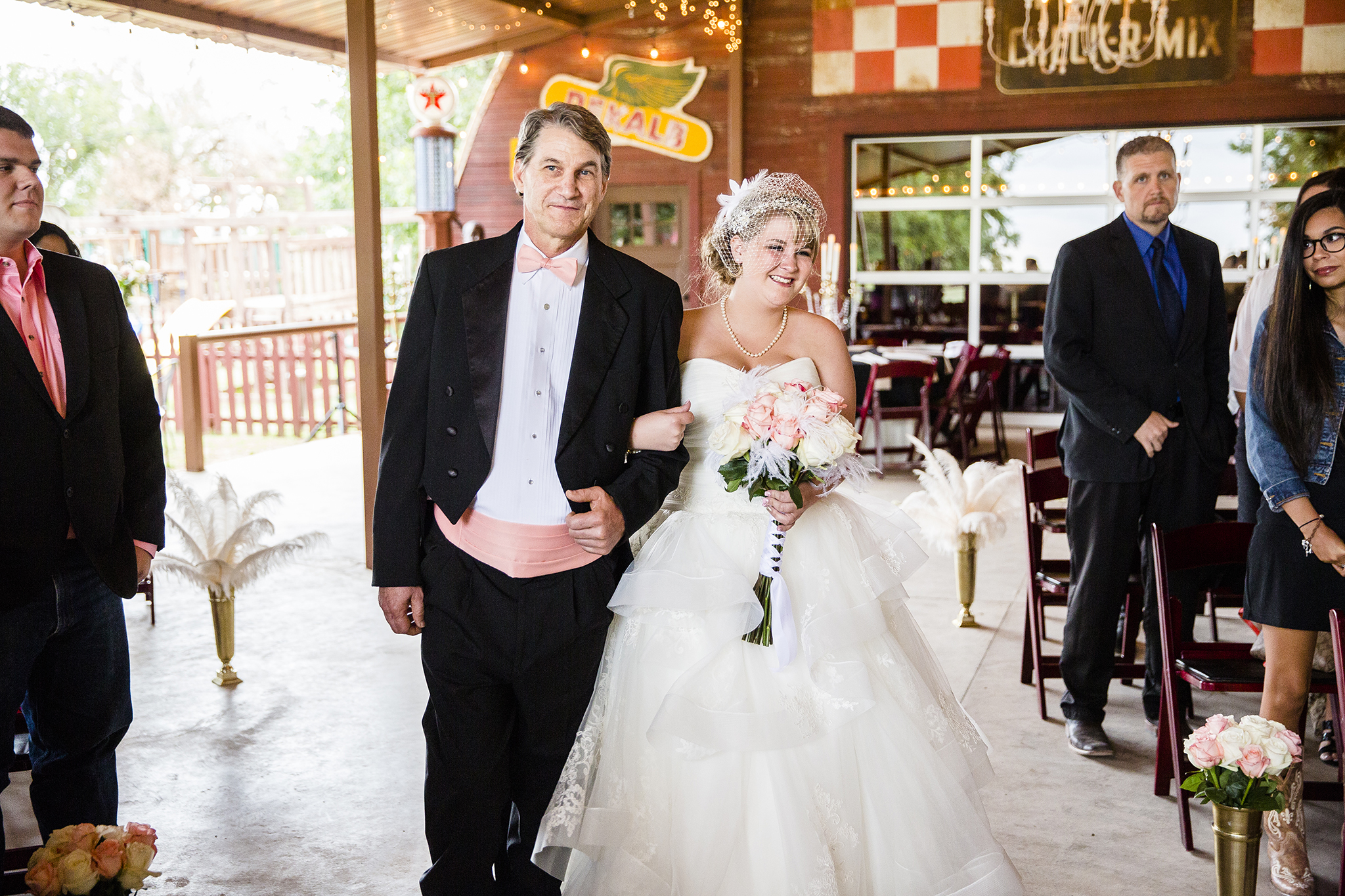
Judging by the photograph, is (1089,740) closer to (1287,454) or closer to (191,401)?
(1287,454)

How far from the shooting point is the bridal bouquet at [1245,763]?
2131mm

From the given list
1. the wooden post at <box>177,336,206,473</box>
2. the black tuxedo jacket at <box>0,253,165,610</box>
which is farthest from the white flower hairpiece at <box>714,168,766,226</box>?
the wooden post at <box>177,336,206,473</box>

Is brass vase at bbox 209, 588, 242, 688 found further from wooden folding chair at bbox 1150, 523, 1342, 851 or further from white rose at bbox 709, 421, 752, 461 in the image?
wooden folding chair at bbox 1150, 523, 1342, 851

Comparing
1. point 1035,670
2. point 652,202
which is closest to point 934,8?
point 652,202

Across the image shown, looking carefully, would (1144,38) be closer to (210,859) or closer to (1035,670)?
(1035,670)

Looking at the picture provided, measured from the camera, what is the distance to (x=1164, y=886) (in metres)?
2.81

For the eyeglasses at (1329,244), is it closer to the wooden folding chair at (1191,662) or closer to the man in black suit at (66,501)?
the wooden folding chair at (1191,662)

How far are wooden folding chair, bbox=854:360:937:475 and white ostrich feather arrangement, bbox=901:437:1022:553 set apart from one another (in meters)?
3.30

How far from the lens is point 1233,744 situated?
2158 millimetres

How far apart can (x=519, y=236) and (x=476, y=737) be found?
3.39 feet

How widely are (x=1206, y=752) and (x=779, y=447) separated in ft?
3.27

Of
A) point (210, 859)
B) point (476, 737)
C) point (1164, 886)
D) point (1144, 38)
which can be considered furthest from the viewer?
point (1144, 38)

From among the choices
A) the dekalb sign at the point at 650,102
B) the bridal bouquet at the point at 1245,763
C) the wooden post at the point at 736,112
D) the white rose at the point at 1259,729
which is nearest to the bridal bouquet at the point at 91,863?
the bridal bouquet at the point at 1245,763

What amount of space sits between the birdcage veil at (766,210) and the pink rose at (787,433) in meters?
0.52
